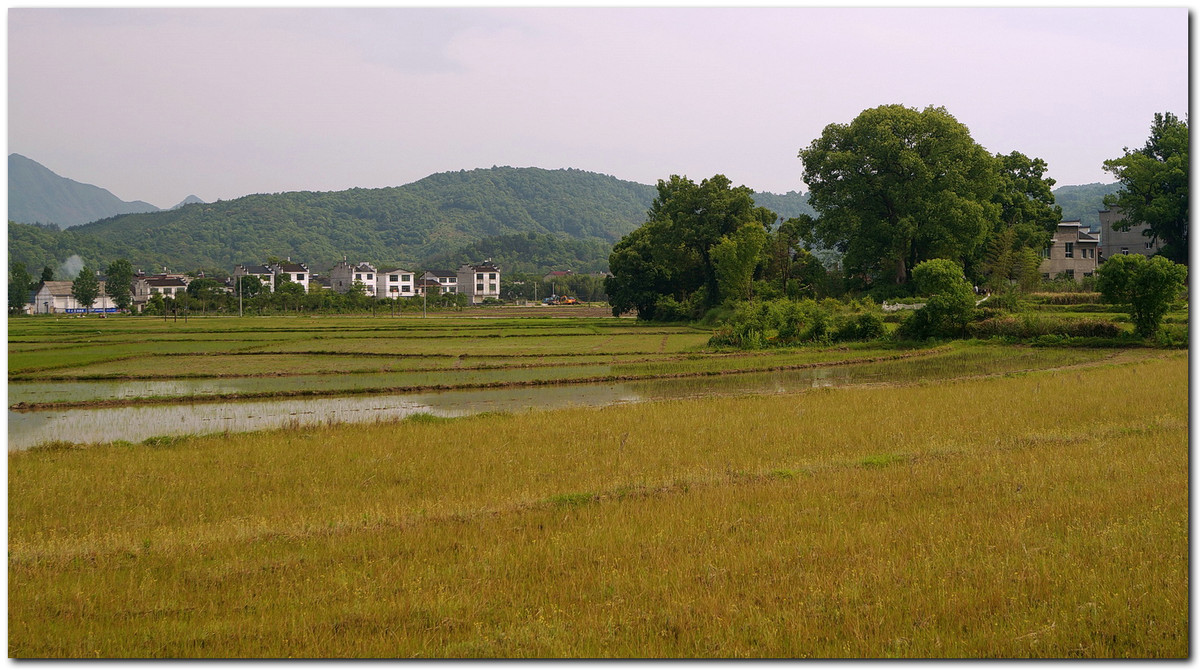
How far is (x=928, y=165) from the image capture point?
2222 inches

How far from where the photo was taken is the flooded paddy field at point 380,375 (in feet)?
68.4

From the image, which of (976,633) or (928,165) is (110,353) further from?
(928,165)

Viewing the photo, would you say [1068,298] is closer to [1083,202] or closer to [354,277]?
[1083,202]

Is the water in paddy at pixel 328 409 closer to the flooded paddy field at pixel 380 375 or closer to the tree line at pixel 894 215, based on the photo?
the flooded paddy field at pixel 380 375

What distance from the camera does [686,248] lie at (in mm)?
66250

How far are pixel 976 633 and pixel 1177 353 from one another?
101ft

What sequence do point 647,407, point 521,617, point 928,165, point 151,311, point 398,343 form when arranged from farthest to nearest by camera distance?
1. point 151,311
2. point 928,165
3. point 398,343
4. point 647,407
5. point 521,617

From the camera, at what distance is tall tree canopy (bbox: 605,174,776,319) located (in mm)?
64375

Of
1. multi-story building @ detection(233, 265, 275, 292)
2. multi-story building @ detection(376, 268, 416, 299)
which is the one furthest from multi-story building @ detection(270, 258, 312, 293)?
multi-story building @ detection(376, 268, 416, 299)

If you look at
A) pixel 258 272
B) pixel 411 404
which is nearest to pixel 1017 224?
pixel 411 404

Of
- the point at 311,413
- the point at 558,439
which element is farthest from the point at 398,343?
the point at 558,439

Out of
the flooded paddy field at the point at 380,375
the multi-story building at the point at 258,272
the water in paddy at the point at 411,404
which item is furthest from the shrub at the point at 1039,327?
the multi-story building at the point at 258,272

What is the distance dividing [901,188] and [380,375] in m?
39.1

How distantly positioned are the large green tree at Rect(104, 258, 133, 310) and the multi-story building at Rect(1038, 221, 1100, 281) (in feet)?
312
